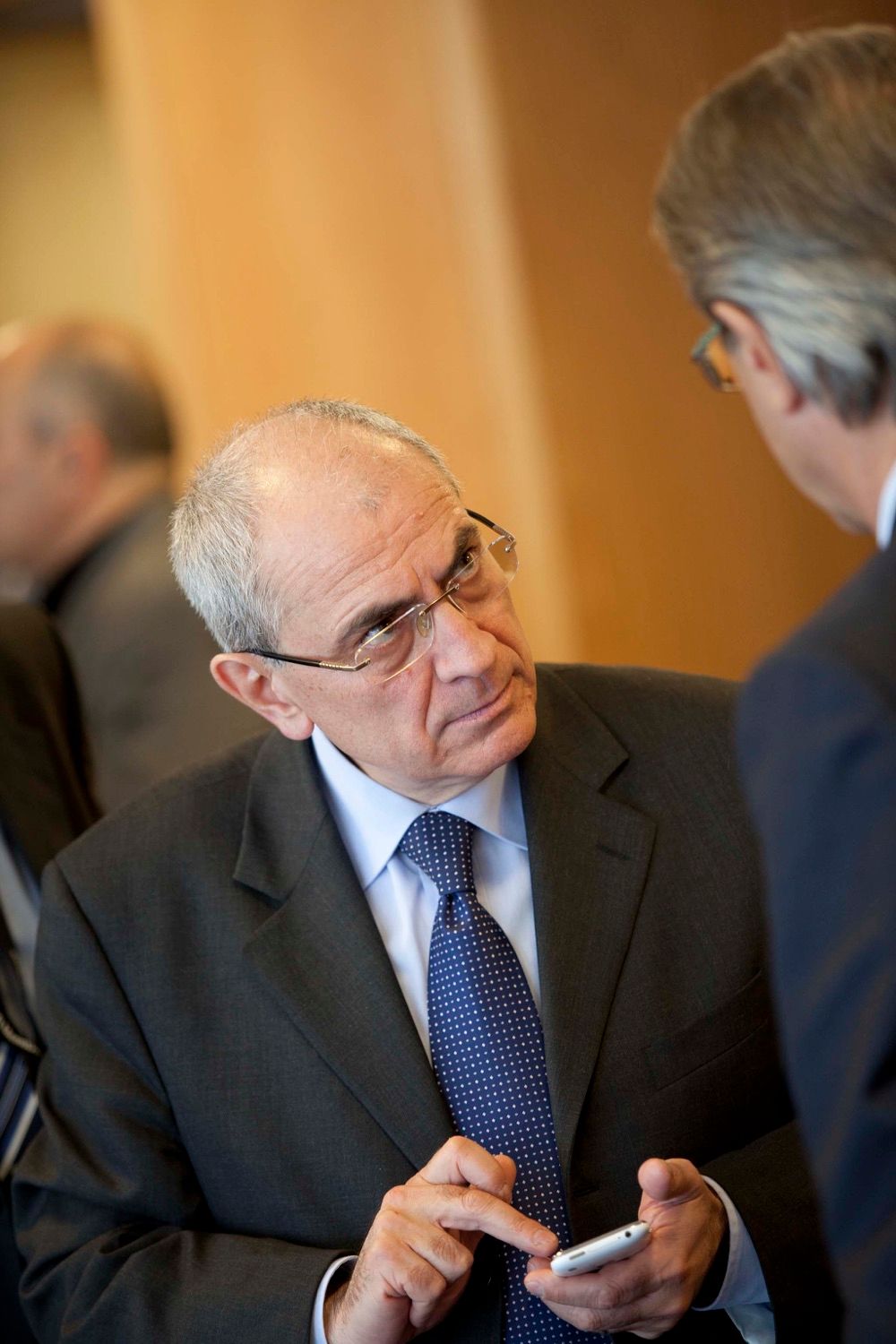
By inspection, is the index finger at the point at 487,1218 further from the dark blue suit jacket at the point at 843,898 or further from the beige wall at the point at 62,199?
the beige wall at the point at 62,199

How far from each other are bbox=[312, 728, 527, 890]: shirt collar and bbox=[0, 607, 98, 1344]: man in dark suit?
1.88ft

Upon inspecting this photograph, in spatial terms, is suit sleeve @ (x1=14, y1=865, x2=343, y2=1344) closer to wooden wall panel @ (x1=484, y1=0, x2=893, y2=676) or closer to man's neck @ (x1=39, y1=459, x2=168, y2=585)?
man's neck @ (x1=39, y1=459, x2=168, y2=585)

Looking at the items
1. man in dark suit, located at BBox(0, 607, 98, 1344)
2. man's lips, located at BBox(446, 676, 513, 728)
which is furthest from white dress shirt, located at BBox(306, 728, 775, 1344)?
man in dark suit, located at BBox(0, 607, 98, 1344)

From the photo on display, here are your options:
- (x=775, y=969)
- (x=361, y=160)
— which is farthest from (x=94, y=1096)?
(x=361, y=160)

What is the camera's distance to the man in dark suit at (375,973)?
5.45 ft

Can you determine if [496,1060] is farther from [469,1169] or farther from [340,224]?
[340,224]

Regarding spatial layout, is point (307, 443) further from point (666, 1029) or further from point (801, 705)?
point (801, 705)

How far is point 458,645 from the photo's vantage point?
1733mm

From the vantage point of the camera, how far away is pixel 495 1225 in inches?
57.4

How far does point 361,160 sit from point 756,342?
3.26 m

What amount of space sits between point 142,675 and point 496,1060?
1.61m

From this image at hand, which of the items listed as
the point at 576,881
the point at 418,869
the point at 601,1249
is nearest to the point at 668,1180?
the point at 601,1249

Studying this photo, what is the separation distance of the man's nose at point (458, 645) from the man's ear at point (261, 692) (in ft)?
0.81

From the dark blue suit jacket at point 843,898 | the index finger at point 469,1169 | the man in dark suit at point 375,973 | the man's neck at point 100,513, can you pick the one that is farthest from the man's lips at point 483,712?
the man's neck at point 100,513
